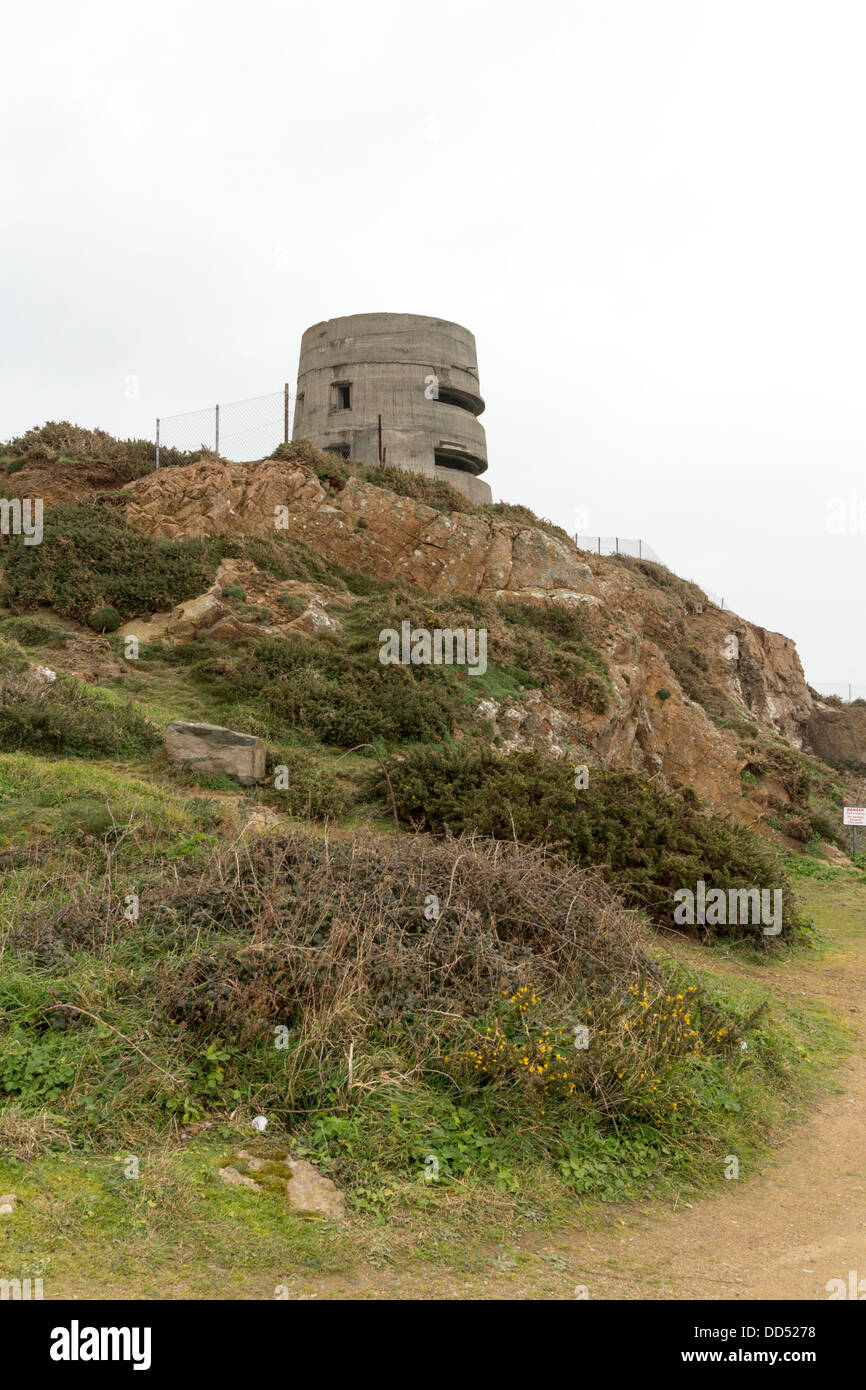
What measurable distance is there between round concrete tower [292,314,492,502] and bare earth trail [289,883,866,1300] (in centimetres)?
2371

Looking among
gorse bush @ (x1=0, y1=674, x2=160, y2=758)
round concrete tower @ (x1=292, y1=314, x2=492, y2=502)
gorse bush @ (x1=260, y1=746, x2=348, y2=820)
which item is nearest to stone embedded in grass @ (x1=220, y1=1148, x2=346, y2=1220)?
gorse bush @ (x1=260, y1=746, x2=348, y2=820)

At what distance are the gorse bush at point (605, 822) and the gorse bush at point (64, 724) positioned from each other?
3.24 metres

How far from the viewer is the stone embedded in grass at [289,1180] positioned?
454cm

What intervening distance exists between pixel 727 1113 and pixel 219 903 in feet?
11.3

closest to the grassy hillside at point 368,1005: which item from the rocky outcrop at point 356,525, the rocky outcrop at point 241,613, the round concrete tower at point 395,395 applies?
the rocky outcrop at point 241,613

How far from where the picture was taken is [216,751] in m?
12.3

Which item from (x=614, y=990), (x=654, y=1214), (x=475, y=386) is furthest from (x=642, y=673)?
(x=654, y=1214)

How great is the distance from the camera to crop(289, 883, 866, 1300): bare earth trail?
4059 millimetres

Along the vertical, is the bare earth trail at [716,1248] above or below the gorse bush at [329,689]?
below

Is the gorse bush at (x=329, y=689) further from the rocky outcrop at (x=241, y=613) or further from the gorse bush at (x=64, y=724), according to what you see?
the gorse bush at (x=64, y=724)

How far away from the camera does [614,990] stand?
638 centimetres

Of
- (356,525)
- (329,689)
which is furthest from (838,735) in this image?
(329,689)

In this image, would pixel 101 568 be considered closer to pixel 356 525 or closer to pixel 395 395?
pixel 356 525

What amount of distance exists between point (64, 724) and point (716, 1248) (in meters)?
9.69
